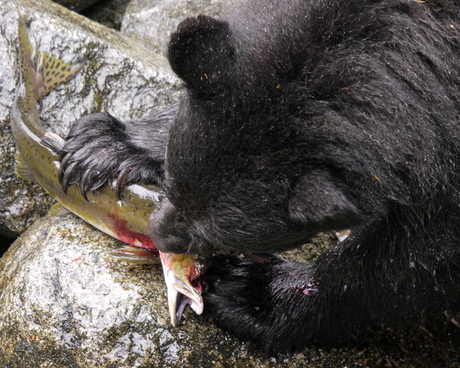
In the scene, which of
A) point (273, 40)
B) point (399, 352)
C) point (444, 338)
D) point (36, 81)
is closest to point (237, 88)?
point (273, 40)

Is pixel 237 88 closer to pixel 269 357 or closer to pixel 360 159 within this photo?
pixel 360 159

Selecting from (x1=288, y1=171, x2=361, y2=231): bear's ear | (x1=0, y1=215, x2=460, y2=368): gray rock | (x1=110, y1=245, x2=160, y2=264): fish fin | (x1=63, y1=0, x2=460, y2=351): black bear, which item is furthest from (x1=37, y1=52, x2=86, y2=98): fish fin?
(x1=288, y1=171, x2=361, y2=231): bear's ear

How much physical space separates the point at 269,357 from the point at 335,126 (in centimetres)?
168

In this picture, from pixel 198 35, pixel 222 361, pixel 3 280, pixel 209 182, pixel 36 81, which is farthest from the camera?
pixel 36 81

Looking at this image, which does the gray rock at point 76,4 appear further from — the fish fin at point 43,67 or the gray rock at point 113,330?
the gray rock at point 113,330

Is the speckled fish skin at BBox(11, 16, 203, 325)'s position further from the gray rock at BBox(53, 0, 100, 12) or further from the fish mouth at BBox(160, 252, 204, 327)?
the gray rock at BBox(53, 0, 100, 12)

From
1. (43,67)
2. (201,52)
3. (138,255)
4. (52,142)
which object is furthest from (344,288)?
(43,67)

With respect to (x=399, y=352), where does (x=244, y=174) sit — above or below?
above

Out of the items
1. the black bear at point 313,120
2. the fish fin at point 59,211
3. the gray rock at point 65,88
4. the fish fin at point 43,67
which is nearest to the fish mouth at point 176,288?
the black bear at point 313,120

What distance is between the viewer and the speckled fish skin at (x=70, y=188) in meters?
3.40

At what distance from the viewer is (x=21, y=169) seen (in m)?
4.40

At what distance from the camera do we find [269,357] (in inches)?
140

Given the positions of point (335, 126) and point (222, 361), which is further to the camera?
point (222, 361)

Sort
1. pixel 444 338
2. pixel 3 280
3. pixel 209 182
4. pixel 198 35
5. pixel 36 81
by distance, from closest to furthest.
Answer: pixel 198 35 → pixel 209 182 → pixel 444 338 → pixel 3 280 → pixel 36 81
